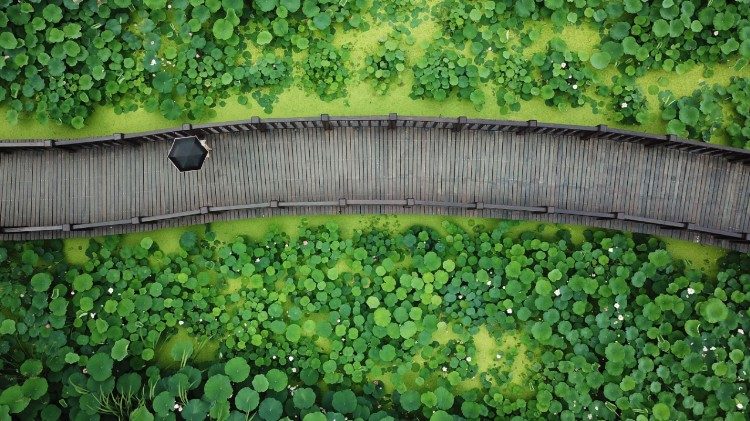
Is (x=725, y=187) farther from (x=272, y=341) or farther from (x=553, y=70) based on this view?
(x=272, y=341)

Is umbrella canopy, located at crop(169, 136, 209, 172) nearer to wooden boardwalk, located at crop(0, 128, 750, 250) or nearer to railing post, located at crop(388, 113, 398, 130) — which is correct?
wooden boardwalk, located at crop(0, 128, 750, 250)

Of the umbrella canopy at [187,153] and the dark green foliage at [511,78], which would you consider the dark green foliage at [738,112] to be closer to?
the dark green foliage at [511,78]

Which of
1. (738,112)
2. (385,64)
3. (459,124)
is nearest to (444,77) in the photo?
(385,64)

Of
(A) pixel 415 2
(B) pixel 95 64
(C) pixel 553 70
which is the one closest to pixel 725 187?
(C) pixel 553 70

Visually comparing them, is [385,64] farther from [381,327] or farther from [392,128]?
[381,327]

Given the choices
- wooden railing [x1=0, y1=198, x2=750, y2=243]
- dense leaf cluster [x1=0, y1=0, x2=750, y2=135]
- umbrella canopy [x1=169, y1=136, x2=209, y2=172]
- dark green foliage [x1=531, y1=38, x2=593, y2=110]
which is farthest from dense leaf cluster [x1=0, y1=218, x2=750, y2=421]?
dense leaf cluster [x1=0, y1=0, x2=750, y2=135]
